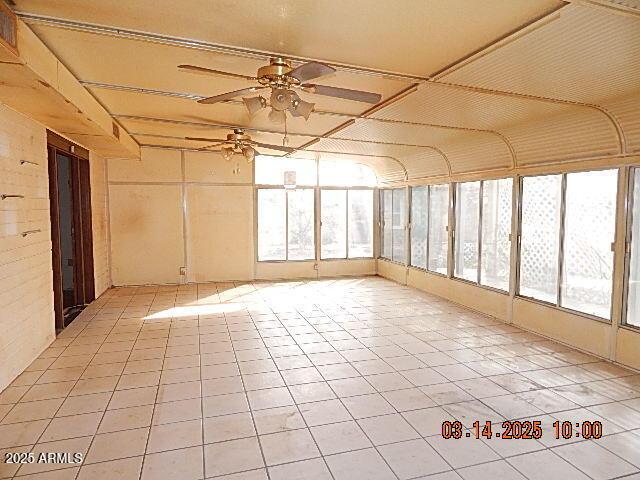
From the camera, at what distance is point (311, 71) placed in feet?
9.23

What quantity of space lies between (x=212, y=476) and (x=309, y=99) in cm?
371

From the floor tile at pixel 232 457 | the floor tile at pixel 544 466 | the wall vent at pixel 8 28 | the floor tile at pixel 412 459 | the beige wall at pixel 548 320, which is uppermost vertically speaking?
the wall vent at pixel 8 28

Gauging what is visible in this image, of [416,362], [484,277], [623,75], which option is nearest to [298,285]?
[484,277]

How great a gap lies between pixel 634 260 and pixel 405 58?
3378mm

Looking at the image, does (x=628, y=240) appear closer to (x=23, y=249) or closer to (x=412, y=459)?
(x=412, y=459)

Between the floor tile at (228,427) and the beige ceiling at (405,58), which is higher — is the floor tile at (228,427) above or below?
below

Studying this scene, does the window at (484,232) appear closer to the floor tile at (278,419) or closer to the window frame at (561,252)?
the window frame at (561,252)

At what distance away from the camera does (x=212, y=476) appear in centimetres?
267

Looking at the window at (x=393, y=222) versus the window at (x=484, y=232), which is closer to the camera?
the window at (x=484, y=232)

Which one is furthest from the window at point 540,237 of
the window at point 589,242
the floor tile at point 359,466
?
the floor tile at point 359,466

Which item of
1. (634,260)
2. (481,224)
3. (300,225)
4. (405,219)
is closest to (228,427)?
(634,260)

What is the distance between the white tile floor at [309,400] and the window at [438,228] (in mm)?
1875

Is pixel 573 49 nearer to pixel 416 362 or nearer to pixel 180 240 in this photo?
pixel 416 362

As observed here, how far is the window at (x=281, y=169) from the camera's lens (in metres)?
9.48
